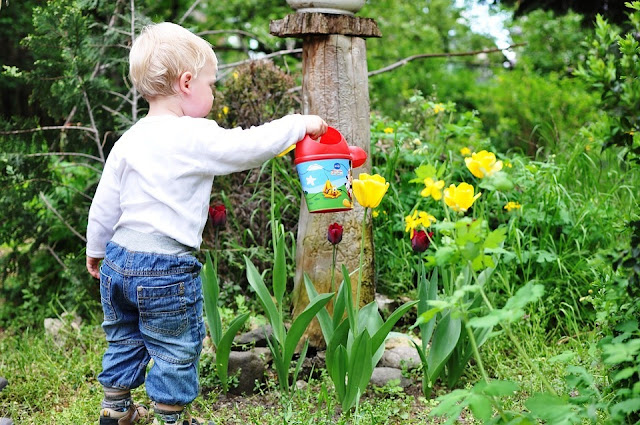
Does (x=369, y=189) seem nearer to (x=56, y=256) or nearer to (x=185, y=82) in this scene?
(x=185, y=82)

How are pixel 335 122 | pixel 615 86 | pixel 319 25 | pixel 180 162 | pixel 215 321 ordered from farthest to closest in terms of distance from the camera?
pixel 335 122 → pixel 319 25 → pixel 215 321 → pixel 180 162 → pixel 615 86

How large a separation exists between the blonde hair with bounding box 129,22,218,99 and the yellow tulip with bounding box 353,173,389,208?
63 cm

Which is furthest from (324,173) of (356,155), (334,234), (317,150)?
(334,234)

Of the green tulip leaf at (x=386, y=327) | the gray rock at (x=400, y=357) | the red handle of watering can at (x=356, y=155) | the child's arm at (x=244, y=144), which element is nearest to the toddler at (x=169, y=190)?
the child's arm at (x=244, y=144)

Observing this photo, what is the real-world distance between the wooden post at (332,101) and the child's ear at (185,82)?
0.77 metres

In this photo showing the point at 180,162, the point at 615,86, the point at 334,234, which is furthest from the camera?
the point at 334,234

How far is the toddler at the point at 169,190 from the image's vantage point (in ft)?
7.34

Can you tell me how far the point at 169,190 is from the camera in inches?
88.2

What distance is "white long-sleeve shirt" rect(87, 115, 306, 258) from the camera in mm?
2229

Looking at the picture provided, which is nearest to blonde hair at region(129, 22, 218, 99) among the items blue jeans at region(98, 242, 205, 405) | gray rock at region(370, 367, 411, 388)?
blue jeans at region(98, 242, 205, 405)

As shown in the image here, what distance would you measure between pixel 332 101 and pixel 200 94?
0.81 metres

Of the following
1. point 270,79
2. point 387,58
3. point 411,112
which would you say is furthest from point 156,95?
point 387,58

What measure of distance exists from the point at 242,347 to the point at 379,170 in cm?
133

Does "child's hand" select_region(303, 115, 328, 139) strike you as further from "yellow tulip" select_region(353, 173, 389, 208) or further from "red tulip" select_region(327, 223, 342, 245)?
"red tulip" select_region(327, 223, 342, 245)
